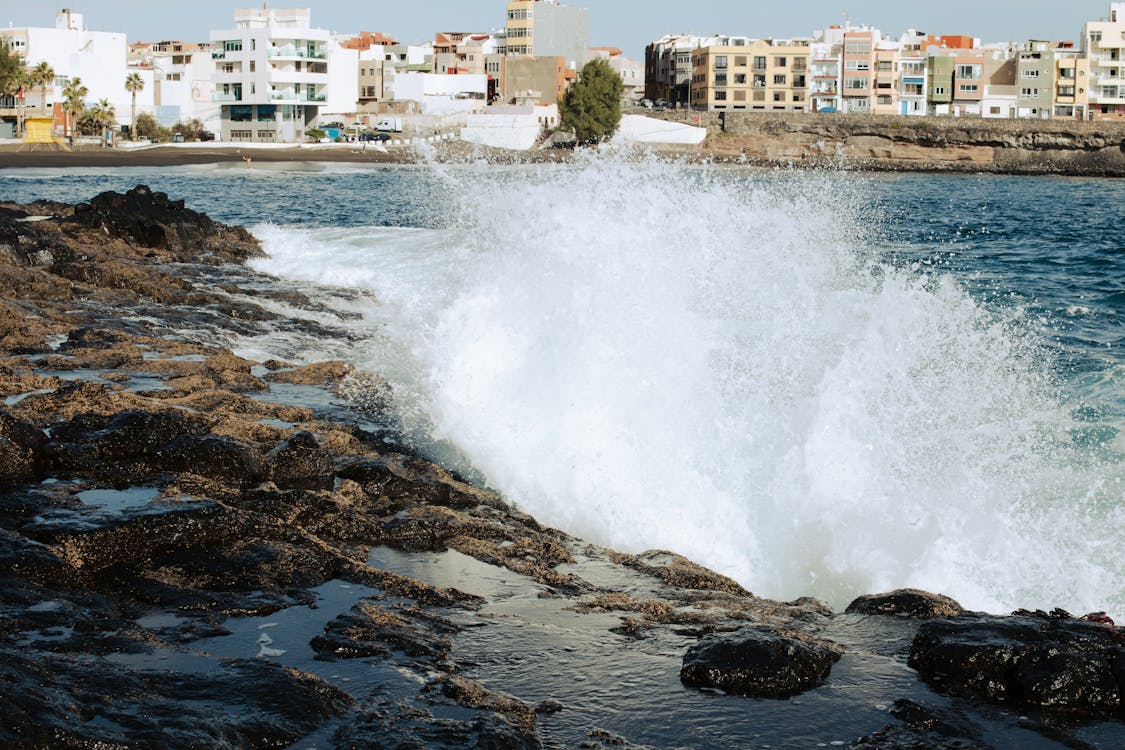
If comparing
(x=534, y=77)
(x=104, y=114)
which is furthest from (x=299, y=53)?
(x=534, y=77)

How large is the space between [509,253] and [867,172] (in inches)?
3225

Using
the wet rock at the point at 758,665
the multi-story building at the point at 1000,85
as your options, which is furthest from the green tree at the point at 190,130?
the wet rock at the point at 758,665

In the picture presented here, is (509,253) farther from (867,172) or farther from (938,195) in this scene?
(867,172)

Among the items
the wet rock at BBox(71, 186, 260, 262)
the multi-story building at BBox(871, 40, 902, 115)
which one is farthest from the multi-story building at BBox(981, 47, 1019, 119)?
the wet rock at BBox(71, 186, 260, 262)

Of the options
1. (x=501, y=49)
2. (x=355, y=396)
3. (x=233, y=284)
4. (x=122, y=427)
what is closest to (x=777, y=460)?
(x=355, y=396)

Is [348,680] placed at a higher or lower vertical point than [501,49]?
lower

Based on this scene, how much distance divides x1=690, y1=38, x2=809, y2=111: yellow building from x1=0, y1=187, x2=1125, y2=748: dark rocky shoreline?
10091 cm

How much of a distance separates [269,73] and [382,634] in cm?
8787

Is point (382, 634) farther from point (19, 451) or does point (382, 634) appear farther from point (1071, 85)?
point (1071, 85)

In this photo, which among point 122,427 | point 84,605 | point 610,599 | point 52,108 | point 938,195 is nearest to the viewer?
point 84,605

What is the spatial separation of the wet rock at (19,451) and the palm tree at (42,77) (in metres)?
83.1

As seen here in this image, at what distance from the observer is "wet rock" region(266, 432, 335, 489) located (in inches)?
273

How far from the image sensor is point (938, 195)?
5603 centimetres

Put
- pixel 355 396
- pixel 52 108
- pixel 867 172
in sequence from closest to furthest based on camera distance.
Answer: pixel 355 396
pixel 52 108
pixel 867 172
